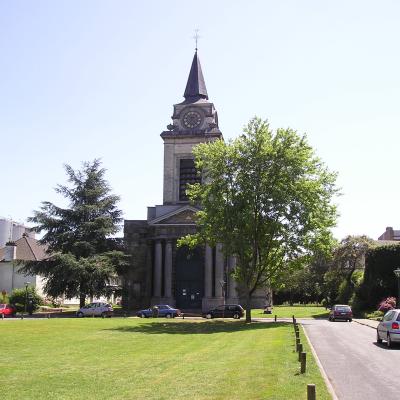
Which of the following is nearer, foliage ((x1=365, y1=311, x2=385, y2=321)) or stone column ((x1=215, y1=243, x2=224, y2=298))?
foliage ((x1=365, y1=311, x2=385, y2=321))

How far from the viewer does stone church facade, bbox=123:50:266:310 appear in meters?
62.8

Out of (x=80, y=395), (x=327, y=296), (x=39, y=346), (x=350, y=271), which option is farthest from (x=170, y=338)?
(x=327, y=296)

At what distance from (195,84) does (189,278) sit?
2312cm

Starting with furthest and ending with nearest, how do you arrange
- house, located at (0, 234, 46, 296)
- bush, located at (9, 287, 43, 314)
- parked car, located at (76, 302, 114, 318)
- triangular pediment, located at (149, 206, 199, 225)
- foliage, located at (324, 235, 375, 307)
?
house, located at (0, 234, 46, 296)
foliage, located at (324, 235, 375, 307)
triangular pediment, located at (149, 206, 199, 225)
bush, located at (9, 287, 43, 314)
parked car, located at (76, 302, 114, 318)

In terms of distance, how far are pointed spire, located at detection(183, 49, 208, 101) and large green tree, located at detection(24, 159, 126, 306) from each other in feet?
47.3

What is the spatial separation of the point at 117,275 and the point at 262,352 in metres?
41.5

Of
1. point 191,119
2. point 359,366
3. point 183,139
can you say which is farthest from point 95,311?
point 359,366

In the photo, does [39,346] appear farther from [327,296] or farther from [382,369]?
[327,296]

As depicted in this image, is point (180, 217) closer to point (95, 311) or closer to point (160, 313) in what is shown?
point (160, 313)

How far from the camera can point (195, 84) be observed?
70250 mm

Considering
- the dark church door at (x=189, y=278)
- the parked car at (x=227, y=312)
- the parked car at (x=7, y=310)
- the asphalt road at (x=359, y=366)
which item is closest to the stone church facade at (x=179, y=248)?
the dark church door at (x=189, y=278)

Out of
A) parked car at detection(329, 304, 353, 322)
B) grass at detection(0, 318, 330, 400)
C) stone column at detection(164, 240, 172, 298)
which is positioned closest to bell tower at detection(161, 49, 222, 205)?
stone column at detection(164, 240, 172, 298)

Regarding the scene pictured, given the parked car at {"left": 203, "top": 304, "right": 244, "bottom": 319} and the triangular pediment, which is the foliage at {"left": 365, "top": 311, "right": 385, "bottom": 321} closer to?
the parked car at {"left": 203, "top": 304, "right": 244, "bottom": 319}

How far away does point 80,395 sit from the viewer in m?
12.5
